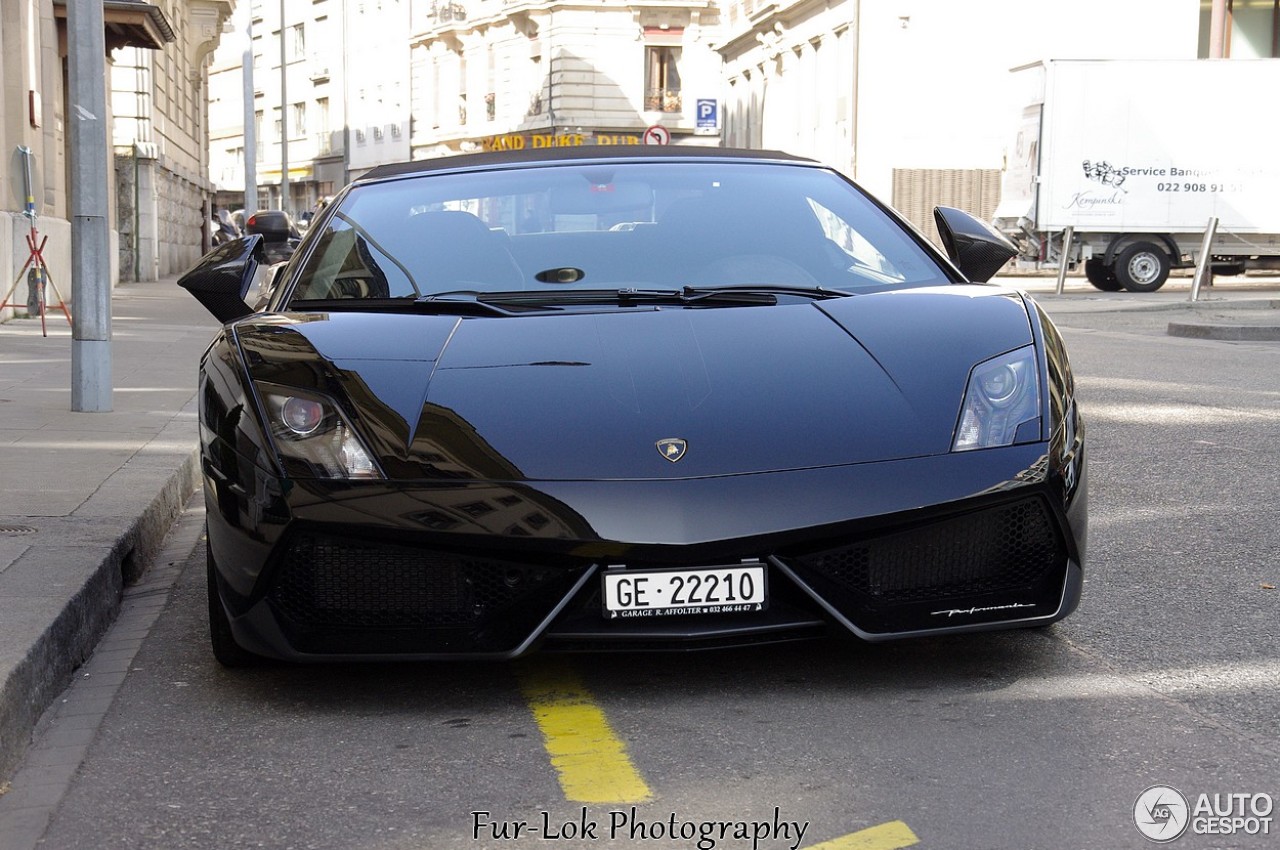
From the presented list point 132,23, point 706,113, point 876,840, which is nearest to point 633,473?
point 876,840

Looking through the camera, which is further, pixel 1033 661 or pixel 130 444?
pixel 130 444

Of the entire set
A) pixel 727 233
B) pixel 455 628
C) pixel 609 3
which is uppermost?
pixel 609 3

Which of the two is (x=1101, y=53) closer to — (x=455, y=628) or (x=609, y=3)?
(x=609, y=3)

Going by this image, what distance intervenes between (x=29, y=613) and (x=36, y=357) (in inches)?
360

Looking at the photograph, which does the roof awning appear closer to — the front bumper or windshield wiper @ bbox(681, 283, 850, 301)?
windshield wiper @ bbox(681, 283, 850, 301)

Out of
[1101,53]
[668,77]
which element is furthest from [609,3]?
[1101,53]

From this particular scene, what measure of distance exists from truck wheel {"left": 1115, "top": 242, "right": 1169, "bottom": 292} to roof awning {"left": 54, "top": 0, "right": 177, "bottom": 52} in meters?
14.5

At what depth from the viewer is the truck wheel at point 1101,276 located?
25734 millimetres

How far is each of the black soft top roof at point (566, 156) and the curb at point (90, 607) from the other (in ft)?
4.51

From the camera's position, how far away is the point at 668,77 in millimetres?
51688

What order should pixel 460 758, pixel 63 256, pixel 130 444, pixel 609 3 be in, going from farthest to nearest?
pixel 609 3 < pixel 63 256 < pixel 130 444 < pixel 460 758

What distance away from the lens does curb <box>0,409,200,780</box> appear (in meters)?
3.34

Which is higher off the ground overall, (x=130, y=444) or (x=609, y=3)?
(x=609, y=3)

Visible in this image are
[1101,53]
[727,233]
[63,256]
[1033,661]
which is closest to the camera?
[1033,661]
